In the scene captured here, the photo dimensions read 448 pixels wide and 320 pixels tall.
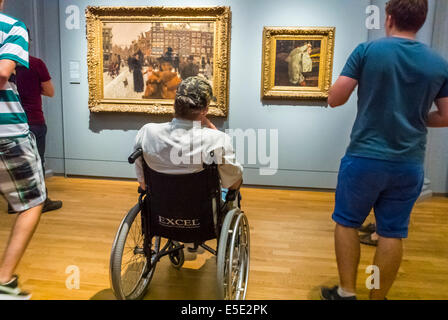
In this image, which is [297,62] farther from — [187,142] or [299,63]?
[187,142]

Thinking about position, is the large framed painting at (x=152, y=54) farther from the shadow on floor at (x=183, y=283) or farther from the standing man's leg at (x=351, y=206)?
the standing man's leg at (x=351, y=206)

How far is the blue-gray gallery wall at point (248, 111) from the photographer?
178 inches

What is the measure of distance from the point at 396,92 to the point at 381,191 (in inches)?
18.9

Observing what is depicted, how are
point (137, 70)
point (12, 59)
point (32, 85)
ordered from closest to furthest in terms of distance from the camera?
1. point (12, 59)
2. point (32, 85)
3. point (137, 70)

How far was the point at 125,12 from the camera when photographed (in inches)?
189

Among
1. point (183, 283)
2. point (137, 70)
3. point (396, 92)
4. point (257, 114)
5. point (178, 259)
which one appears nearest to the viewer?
point (396, 92)

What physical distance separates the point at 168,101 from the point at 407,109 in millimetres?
3663

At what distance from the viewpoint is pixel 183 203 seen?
1866 mm

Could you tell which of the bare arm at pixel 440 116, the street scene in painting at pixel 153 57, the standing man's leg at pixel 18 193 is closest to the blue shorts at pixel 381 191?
the bare arm at pixel 440 116

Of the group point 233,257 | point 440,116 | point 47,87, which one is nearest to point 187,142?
point 233,257

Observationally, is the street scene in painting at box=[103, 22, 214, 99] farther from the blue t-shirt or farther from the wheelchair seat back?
the blue t-shirt

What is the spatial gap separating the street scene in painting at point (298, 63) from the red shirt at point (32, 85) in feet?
8.94

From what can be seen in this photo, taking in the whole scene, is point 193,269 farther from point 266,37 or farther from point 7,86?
point 266,37
